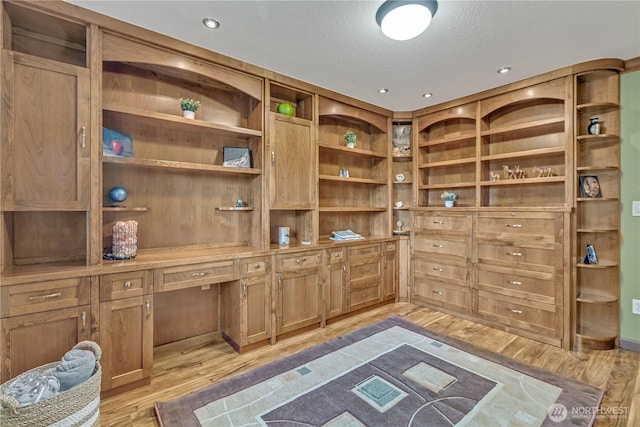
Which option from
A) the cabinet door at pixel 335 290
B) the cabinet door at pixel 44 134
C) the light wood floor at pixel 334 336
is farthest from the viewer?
the cabinet door at pixel 335 290

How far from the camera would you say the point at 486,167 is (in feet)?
12.2

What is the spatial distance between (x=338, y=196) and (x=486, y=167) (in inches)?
74.2

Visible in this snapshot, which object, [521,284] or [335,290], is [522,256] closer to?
[521,284]

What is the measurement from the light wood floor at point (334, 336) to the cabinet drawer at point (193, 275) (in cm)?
72

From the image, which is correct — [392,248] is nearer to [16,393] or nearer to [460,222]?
[460,222]

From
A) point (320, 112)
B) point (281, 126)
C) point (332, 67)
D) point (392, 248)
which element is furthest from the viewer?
point (392, 248)

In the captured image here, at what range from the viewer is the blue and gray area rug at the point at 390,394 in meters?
1.86

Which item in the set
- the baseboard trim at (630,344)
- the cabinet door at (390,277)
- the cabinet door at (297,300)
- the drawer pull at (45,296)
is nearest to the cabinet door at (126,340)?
the drawer pull at (45,296)

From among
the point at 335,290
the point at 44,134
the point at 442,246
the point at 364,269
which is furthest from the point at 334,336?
the point at 44,134

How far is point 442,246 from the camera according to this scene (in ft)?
12.4

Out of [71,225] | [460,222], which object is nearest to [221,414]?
[71,225]

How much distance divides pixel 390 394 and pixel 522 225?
221 cm

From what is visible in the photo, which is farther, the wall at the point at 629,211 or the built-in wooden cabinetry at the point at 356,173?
the built-in wooden cabinetry at the point at 356,173

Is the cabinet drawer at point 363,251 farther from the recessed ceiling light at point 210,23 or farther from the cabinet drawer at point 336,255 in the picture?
the recessed ceiling light at point 210,23
